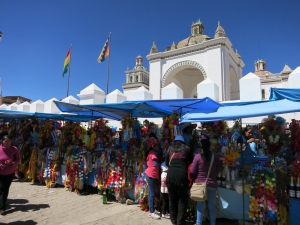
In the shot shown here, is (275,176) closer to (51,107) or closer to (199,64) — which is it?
(51,107)

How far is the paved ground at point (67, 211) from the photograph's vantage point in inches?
137

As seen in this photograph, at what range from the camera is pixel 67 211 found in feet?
12.9

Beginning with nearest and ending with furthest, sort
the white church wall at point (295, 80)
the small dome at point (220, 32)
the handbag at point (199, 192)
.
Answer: the handbag at point (199, 192)
the white church wall at point (295, 80)
the small dome at point (220, 32)

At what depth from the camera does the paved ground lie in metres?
3.49

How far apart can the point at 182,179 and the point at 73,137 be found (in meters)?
4.08

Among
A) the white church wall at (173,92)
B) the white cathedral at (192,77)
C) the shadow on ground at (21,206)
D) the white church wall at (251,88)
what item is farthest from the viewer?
the white church wall at (173,92)

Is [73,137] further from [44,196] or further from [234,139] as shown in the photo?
[234,139]

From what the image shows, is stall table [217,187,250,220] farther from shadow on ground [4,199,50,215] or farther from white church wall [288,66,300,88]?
white church wall [288,66,300,88]

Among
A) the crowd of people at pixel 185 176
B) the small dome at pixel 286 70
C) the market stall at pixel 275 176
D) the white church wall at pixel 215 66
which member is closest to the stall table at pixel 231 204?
the market stall at pixel 275 176

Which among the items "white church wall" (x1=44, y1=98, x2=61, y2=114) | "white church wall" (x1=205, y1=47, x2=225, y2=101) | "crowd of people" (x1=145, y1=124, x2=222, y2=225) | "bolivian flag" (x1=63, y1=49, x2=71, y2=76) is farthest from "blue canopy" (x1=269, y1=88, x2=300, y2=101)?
"bolivian flag" (x1=63, y1=49, x2=71, y2=76)

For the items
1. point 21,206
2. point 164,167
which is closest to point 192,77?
point 164,167

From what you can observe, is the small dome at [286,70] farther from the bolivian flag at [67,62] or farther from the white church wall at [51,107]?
the white church wall at [51,107]

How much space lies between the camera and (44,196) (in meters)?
4.81

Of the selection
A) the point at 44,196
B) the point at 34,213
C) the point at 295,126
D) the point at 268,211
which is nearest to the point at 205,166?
the point at 268,211
